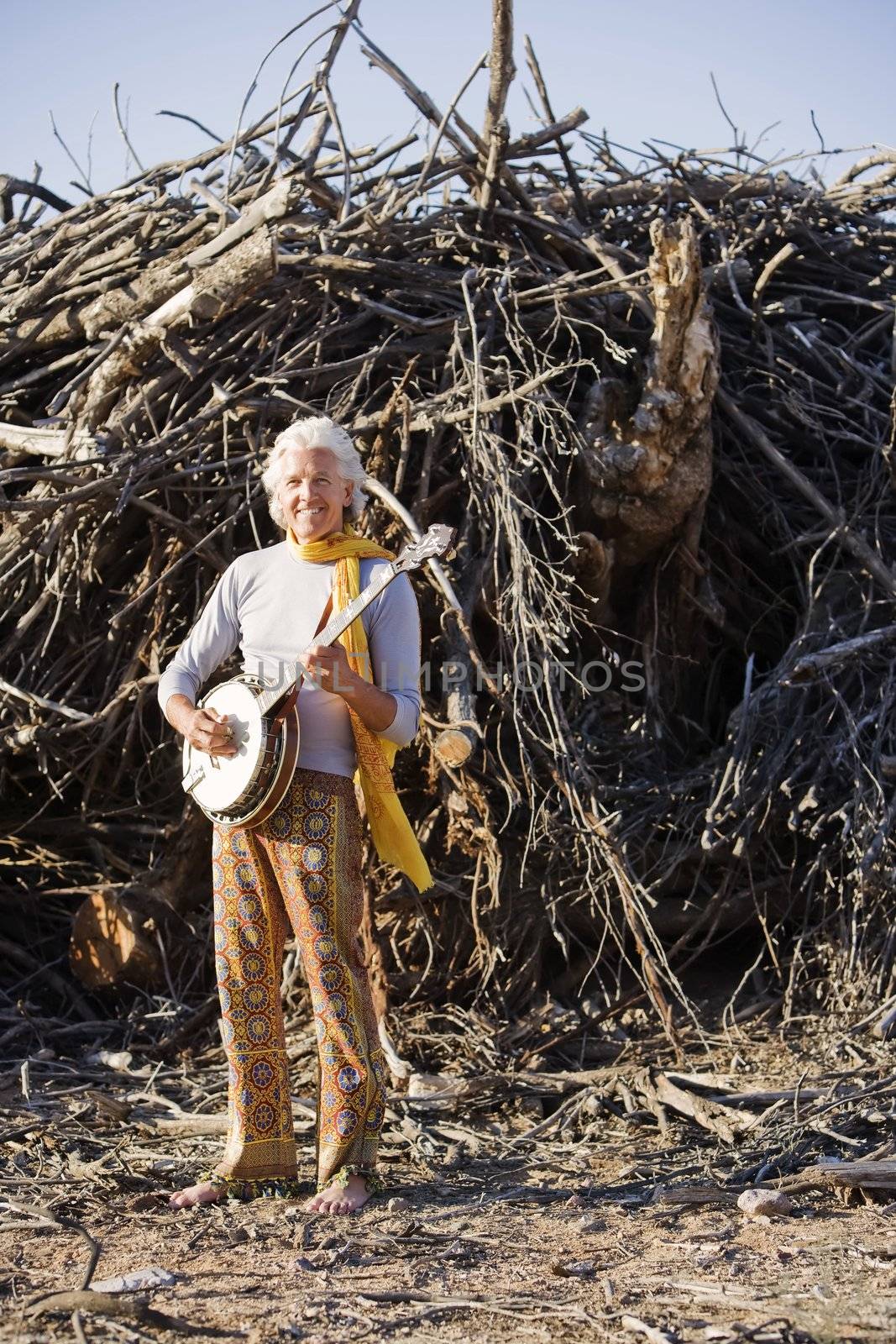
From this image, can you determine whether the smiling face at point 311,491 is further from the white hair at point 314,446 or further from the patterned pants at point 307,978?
the patterned pants at point 307,978

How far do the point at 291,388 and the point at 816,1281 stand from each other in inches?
138

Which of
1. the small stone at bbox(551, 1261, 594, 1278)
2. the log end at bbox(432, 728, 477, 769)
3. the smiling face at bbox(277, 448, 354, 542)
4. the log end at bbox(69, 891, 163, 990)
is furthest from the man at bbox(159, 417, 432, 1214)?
the log end at bbox(69, 891, 163, 990)

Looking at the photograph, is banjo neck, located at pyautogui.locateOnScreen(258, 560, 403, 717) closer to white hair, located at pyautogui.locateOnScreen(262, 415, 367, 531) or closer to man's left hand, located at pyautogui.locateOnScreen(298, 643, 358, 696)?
man's left hand, located at pyautogui.locateOnScreen(298, 643, 358, 696)

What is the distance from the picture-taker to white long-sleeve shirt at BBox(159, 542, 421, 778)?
127 inches

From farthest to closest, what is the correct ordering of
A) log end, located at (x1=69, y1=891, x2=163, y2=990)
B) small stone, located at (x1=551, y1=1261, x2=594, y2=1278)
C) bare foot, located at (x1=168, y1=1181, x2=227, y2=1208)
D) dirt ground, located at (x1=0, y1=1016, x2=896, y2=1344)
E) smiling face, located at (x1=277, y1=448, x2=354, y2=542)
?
log end, located at (x1=69, y1=891, x2=163, y2=990)
smiling face, located at (x1=277, y1=448, x2=354, y2=542)
bare foot, located at (x1=168, y1=1181, x2=227, y2=1208)
small stone, located at (x1=551, y1=1261, x2=594, y2=1278)
dirt ground, located at (x1=0, y1=1016, x2=896, y2=1344)

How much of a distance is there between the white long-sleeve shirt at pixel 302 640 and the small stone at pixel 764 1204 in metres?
1.32

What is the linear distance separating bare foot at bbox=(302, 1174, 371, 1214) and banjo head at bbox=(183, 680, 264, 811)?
36.2 inches

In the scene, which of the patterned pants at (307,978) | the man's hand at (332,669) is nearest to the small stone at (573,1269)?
the patterned pants at (307,978)

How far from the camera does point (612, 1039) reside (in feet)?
14.9

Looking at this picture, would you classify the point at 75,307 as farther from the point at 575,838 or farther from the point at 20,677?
the point at 575,838

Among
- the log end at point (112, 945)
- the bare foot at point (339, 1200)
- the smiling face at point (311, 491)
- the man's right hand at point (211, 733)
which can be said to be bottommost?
the bare foot at point (339, 1200)

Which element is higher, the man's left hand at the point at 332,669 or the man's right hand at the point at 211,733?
the man's left hand at the point at 332,669

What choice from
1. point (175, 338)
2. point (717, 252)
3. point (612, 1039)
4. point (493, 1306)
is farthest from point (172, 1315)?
point (717, 252)

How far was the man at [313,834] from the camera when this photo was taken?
3.15 meters
